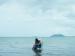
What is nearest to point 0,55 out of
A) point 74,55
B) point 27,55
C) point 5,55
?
point 5,55

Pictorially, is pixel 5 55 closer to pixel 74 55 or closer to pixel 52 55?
pixel 52 55

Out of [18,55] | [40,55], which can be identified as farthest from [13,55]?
[40,55]

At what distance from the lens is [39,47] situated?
6175cm

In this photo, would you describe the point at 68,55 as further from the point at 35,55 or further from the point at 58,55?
the point at 35,55

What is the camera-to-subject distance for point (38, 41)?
61.8m

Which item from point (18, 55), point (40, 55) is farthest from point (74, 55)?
point (18, 55)

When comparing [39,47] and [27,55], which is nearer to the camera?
[27,55]

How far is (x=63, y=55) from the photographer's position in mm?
54312

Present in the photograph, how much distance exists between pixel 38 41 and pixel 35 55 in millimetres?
7766

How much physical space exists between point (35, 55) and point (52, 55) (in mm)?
3005

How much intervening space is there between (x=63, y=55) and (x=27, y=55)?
→ 6113 millimetres

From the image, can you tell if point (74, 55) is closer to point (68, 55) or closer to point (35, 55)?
point (68, 55)

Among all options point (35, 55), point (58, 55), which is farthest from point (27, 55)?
point (58, 55)

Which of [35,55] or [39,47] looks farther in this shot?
[39,47]
